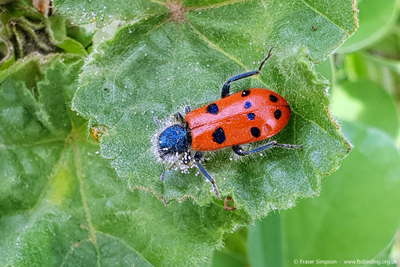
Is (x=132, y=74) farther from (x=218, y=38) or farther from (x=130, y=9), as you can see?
(x=218, y=38)

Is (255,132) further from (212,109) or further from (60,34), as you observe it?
(60,34)

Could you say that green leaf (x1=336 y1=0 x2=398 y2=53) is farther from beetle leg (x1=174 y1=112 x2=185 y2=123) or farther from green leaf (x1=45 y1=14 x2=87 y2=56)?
green leaf (x1=45 y1=14 x2=87 y2=56)

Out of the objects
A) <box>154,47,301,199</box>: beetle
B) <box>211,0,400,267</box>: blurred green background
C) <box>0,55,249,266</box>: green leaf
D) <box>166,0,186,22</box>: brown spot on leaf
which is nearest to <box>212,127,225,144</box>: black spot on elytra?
<box>154,47,301,199</box>: beetle

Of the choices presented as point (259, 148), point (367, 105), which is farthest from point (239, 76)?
point (367, 105)

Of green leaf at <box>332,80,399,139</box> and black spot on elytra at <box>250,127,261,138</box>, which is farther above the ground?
black spot on elytra at <box>250,127,261,138</box>

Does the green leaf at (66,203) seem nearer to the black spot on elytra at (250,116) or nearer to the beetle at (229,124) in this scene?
the beetle at (229,124)

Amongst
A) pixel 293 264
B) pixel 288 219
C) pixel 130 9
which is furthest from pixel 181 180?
pixel 293 264
